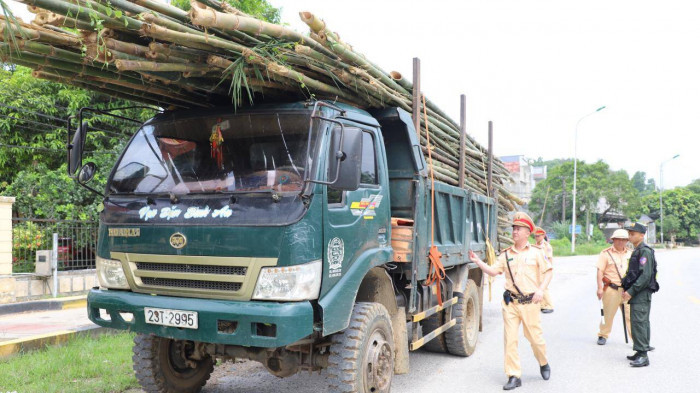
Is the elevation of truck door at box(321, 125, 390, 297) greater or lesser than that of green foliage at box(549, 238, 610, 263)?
greater

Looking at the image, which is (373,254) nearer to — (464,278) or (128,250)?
(128,250)

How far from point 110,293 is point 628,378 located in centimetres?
523

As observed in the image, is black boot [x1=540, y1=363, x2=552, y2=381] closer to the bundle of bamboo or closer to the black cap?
the black cap

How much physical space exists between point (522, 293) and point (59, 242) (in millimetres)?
9650

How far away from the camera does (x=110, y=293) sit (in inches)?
154

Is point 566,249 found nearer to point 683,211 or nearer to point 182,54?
point 182,54

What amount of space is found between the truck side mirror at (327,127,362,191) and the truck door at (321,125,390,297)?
152mm

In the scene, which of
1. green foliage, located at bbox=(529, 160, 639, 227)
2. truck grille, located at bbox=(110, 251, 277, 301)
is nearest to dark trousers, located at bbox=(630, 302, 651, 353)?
truck grille, located at bbox=(110, 251, 277, 301)

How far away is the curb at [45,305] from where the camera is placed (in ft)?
29.8

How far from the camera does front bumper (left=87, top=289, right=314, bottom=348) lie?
3.34m

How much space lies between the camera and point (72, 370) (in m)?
5.30

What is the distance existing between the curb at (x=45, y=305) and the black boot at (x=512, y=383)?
319 inches

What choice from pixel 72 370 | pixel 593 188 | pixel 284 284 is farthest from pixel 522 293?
pixel 593 188

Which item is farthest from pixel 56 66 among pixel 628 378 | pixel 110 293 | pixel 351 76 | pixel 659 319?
pixel 659 319
